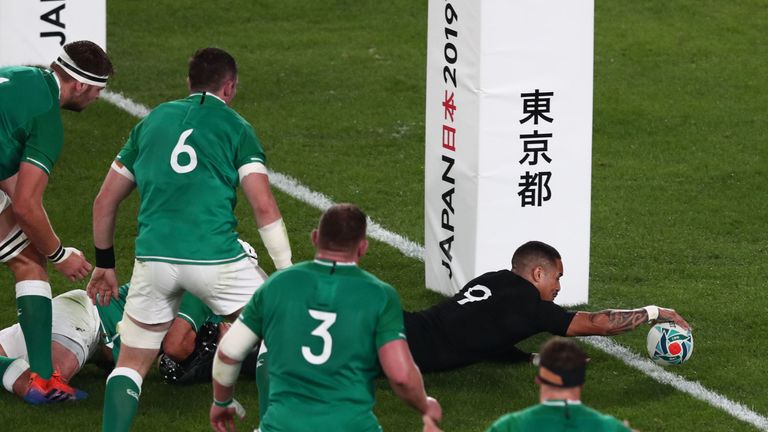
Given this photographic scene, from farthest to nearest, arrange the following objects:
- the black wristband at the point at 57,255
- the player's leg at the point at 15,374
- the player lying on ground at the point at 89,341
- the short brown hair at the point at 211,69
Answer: the player lying on ground at the point at 89,341 → the player's leg at the point at 15,374 → the black wristband at the point at 57,255 → the short brown hair at the point at 211,69

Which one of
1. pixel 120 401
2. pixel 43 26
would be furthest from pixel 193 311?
pixel 43 26

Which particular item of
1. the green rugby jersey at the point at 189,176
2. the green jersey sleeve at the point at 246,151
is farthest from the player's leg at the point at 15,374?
the green jersey sleeve at the point at 246,151

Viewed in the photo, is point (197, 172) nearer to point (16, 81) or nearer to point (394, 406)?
point (16, 81)

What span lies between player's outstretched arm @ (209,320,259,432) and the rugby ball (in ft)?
9.98

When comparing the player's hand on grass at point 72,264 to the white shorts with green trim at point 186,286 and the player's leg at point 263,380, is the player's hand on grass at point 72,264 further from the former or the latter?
the player's leg at point 263,380

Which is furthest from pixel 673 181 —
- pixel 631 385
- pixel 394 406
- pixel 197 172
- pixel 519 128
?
pixel 197 172

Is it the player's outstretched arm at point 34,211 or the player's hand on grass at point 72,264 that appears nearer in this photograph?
the player's outstretched arm at point 34,211

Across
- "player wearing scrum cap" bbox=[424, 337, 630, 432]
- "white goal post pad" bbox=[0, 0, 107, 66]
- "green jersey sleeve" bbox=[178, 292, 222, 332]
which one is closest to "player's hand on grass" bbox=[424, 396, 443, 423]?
"player wearing scrum cap" bbox=[424, 337, 630, 432]

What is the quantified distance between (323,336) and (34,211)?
2.46m

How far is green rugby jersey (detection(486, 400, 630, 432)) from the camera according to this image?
494cm

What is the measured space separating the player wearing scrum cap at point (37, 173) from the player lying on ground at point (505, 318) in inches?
74.8

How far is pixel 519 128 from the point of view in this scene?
372 inches

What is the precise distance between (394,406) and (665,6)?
10746mm

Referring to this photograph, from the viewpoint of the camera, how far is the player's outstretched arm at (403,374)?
5.59m
